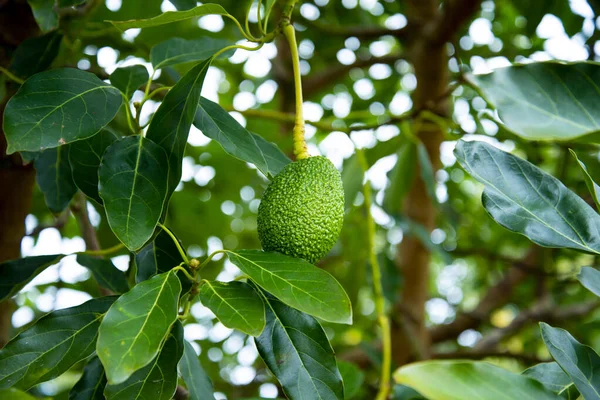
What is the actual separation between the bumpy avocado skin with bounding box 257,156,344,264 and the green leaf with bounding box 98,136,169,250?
141 mm

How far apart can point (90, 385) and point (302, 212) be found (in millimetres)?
363

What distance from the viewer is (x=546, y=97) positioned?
2.52ft

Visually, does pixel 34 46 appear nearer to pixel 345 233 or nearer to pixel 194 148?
pixel 194 148

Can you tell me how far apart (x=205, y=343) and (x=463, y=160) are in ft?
5.31

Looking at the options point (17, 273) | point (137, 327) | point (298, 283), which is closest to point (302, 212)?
point (298, 283)

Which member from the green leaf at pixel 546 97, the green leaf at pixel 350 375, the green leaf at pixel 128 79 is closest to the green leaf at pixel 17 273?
the green leaf at pixel 128 79

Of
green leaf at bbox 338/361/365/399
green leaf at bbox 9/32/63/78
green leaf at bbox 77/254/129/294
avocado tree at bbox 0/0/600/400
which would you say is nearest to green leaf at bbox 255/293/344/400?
avocado tree at bbox 0/0/600/400

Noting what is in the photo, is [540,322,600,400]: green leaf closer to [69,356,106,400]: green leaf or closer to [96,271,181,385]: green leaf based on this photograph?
[96,271,181,385]: green leaf

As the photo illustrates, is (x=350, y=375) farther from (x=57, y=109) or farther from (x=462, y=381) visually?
(x=57, y=109)

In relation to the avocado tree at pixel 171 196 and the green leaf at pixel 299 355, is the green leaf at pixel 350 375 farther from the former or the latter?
the green leaf at pixel 299 355

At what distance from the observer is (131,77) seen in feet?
3.08

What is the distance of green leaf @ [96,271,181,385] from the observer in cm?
59

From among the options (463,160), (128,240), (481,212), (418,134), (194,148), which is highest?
(463,160)

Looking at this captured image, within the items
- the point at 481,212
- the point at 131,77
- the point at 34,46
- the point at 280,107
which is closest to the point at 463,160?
the point at 131,77
